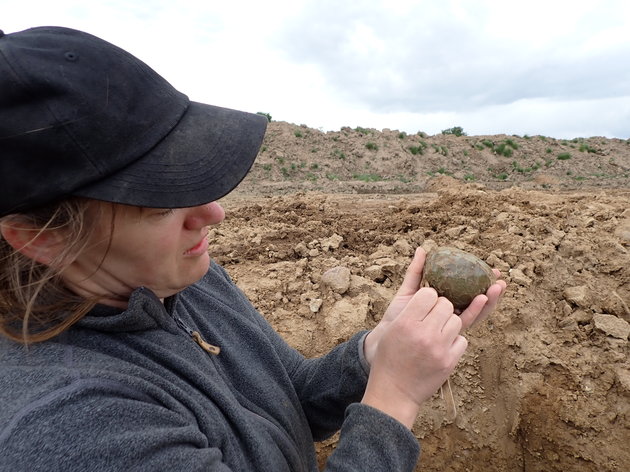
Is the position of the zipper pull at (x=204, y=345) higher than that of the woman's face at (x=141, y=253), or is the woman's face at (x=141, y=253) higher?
the woman's face at (x=141, y=253)

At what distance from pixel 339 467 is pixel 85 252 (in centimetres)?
70

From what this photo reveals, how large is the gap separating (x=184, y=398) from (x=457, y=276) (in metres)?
1.12

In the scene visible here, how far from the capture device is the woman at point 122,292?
0.80 m

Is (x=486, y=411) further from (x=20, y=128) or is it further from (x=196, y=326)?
(x=20, y=128)

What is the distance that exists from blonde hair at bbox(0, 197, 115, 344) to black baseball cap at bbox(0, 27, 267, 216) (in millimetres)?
44

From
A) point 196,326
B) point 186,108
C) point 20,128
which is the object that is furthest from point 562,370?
point 20,128

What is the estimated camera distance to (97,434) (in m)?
0.79

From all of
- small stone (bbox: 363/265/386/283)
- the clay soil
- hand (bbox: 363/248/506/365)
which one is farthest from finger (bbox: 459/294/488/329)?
small stone (bbox: 363/265/386/283)

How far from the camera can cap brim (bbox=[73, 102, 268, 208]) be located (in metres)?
0.89

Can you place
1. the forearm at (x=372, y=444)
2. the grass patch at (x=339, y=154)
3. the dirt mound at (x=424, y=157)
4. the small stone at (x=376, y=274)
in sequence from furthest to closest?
the grass patch at (x=339, y=154) → the dirt mound at (x=424, y=157) → the small stone at (x=376, y=274) → the forearm at (x=372, y=444)

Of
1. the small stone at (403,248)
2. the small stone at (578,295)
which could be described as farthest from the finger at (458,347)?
the small stone at (403,248)

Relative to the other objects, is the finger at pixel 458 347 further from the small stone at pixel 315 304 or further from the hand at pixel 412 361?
the small stone at pixel 315 304

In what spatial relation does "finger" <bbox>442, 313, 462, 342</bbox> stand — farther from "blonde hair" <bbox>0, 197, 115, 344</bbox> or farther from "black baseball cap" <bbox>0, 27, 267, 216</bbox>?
"blonde hair" <bbox>0, 197, 115, 344</bbox>

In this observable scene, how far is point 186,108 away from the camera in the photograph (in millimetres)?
1009
